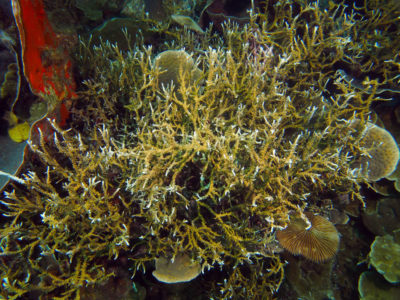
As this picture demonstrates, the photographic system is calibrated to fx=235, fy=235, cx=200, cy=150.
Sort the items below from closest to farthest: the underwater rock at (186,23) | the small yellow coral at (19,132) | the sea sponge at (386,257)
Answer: the small yellow coral at (19,132) → the sea sponge at (386,257) → the underwater rock at (186,23)

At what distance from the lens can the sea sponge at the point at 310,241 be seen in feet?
7.46

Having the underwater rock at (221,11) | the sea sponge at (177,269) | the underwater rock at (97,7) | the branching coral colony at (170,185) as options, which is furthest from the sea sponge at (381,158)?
the underwater rock at (97,7)

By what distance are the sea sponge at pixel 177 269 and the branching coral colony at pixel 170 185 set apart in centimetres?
8

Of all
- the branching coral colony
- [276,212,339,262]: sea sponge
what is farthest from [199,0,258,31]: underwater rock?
[276,212,339,262]: sea sponge

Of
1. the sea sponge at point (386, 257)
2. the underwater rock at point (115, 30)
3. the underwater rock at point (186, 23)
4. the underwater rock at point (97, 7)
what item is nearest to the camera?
the sea sponge at point (386, 257)

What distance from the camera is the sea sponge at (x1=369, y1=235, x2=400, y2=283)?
102 inches

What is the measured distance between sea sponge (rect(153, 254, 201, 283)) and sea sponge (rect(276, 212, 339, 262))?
35.0 inches

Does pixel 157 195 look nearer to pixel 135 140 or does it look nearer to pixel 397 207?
pixel 135 140

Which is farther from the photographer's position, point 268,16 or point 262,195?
point 268,16

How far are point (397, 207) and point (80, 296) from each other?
3749 millimetres

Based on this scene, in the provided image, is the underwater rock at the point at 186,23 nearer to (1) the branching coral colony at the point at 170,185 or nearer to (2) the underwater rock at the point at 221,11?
(2) the underwater rock at the point at 221,11

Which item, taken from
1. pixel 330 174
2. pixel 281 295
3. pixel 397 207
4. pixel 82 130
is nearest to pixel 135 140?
pixel 82 130

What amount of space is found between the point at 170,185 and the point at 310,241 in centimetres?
149

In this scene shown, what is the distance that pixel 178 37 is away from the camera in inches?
138
